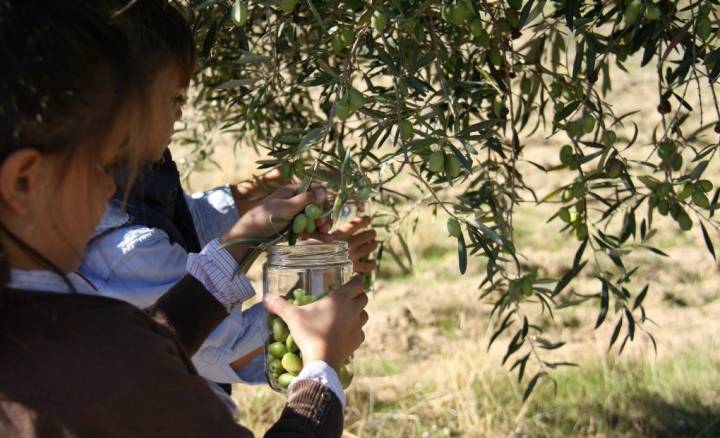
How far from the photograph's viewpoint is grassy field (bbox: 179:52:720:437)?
344 centimetres

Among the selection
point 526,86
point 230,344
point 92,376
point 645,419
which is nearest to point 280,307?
point 92,376

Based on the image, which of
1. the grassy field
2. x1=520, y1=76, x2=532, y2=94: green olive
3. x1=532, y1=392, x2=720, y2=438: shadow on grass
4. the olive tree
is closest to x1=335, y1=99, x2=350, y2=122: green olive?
the olive tree

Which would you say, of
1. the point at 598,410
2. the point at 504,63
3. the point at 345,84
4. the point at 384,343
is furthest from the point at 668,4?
the point at 384,343

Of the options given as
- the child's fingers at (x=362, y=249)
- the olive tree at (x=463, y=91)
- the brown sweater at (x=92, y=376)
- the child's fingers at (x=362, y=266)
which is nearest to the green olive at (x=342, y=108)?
the olive tree at (x=463, y=91)

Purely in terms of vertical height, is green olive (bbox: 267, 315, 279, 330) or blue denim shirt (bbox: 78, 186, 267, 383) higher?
green olive (bbox: 267, 315, 279, 330)

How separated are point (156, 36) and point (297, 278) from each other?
0.52m

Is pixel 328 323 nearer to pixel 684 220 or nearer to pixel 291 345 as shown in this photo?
pixel 291 345

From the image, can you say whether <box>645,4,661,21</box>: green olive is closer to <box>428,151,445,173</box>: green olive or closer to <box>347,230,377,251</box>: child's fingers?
<box>428,151,445,173</box>: green olive

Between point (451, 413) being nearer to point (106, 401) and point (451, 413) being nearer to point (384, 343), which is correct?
point (384, 343)

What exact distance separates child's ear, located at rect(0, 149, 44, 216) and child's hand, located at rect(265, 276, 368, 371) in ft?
1.43

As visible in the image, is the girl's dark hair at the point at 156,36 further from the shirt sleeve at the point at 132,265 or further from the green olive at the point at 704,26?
the green olive at the point at 704,26

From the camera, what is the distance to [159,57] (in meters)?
1.42

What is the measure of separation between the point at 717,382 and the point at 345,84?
8.10 ft

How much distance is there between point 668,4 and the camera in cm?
190
